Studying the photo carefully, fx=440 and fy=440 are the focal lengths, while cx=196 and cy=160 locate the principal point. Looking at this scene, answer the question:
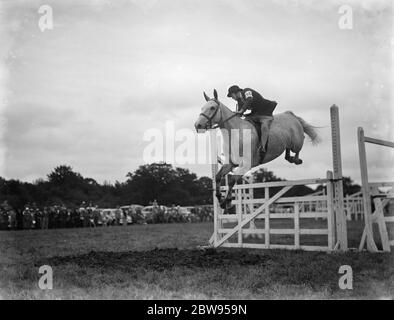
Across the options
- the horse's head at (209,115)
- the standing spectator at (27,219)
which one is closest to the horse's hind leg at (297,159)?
the horse's head at (209,115)

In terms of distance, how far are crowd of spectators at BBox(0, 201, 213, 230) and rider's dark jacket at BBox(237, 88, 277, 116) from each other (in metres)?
20.5

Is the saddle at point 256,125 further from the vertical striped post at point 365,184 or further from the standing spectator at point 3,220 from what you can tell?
the standing spectator at point 3,220

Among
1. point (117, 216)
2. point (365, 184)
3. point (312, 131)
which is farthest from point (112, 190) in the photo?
point (365, 184)

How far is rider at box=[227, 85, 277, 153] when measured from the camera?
763 cm

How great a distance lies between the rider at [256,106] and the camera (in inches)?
300

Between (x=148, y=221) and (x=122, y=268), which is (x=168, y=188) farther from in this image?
(x=122, y=268)

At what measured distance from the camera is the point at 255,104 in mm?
7949

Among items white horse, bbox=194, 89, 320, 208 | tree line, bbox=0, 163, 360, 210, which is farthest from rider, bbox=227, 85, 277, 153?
tree line, bbox=0, 163, 360, 210

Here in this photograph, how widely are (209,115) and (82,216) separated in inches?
948

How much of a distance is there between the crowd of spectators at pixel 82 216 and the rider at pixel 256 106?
20491 millimetres

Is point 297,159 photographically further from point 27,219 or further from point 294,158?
point 27,219

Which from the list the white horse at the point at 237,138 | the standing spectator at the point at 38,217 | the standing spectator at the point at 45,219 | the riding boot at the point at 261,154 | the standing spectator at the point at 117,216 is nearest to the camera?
the white horse at the point at 237,138
